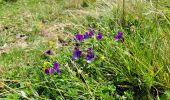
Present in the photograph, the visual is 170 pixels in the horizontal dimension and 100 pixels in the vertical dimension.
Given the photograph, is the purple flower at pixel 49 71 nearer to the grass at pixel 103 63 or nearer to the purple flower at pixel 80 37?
the grass at pixel 103 63

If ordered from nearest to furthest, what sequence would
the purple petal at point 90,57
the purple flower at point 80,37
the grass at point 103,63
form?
the grass at point 103,63
the purple petal at point 90,57
the purple flower at point 80,37

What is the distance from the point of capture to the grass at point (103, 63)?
9.81 feet

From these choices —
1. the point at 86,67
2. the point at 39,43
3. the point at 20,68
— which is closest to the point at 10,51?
the point at 39,43

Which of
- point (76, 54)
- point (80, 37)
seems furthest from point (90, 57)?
point (80, 37)

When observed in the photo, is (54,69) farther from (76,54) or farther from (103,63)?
(103,63)

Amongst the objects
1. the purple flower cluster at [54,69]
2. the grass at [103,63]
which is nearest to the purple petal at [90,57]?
the grass at [103,63]

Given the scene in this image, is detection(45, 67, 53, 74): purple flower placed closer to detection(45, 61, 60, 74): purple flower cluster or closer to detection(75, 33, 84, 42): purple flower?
detection(45, 61, 60, 74): purple flower cluster

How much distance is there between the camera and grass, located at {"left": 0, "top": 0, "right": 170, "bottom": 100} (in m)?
2.99

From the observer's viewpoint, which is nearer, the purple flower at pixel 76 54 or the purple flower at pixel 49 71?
the purple flower at pixel 49 71

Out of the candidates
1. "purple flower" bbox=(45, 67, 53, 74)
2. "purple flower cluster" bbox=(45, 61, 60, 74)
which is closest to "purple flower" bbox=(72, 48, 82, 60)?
"purple flower cluster" bbox=(45, 61, 60, 74)

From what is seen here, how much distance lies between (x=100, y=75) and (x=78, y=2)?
2856 mm

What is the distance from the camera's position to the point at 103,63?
3.31m

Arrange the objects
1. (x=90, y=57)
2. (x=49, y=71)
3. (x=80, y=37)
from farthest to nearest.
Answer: (x=80, y=37)
(x=90, y=57)
(x=49, y=71)

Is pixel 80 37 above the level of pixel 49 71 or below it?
above
